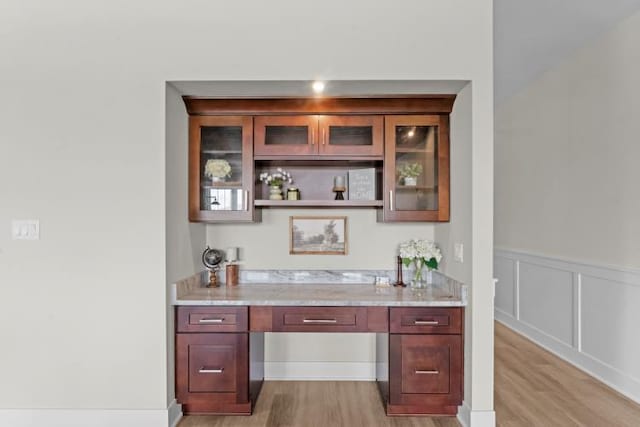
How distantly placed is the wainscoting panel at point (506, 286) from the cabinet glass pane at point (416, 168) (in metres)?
2.62

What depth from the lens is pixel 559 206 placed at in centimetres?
400

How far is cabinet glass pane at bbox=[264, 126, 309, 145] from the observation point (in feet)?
9.46

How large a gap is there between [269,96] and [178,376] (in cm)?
196

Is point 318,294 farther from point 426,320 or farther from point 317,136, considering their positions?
point 317,136

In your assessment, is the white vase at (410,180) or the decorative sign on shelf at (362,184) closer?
the white vase at (410,180)

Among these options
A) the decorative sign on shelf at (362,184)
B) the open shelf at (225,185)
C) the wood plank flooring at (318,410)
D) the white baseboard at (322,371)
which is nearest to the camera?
the wood plank flooring at (318,410)

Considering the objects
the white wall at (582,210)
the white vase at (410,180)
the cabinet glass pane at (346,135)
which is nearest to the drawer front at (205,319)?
the cabinet glass pane at (346,135)

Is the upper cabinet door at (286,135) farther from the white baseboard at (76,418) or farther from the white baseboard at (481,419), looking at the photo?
the white baseboard at (481,419)

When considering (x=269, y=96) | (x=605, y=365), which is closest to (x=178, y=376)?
(x=269, y=96)

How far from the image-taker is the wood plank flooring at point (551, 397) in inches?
105

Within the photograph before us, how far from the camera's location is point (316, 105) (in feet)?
9.29

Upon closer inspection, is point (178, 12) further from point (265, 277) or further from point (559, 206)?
point (559, 206)

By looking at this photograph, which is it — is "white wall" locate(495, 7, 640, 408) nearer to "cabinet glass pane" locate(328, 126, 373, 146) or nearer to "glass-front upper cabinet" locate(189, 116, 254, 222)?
"cabinet glass pane" locate(328, 126, 373, 146)

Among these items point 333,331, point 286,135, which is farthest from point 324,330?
point 286,135
